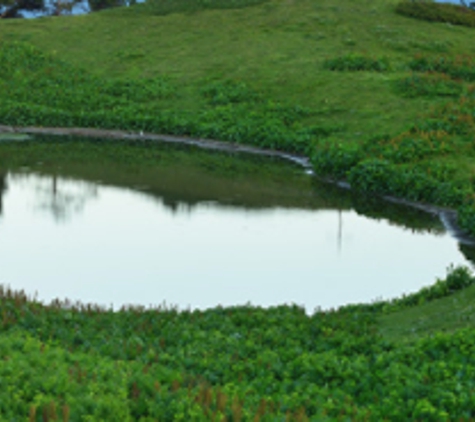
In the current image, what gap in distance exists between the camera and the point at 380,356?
1110cm

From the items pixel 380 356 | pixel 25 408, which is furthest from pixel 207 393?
pixel 380 356

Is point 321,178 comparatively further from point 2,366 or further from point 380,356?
point 2,366

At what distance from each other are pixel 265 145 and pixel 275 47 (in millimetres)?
17383

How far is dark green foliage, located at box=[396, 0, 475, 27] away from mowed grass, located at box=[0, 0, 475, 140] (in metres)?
1.23

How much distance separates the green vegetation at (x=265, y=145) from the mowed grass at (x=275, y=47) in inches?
7.0

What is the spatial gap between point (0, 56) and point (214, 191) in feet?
99.9

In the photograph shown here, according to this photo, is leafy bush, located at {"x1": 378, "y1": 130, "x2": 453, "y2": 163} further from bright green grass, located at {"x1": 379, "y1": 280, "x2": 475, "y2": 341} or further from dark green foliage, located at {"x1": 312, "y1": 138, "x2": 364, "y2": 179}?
bright green grass, located at {"x1": 379, "y1": 280, "x2": 475, "y2": 341}

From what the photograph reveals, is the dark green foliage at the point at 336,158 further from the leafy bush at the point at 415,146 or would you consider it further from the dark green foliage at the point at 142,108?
the dark green foliage at the point at 142,108

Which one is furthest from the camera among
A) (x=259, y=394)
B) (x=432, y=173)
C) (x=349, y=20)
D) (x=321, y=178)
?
(x=349, y=20)

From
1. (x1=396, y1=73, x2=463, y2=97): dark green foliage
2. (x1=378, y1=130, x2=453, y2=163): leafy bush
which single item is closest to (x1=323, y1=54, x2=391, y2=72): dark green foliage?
(x1=396, y1=73, x2=463, y2=97): dark green foliage

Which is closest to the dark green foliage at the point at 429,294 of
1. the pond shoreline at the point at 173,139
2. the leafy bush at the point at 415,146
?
the pond shoreline at the point at 173,139

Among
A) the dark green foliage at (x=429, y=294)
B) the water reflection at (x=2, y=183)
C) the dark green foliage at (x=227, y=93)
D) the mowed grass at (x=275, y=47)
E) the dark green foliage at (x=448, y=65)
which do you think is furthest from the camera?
the dark green foliage at (x=448, y=65)

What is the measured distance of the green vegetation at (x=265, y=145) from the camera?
9.41 metres

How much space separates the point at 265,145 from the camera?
3953cm
